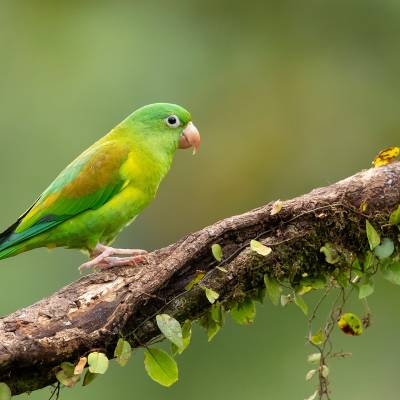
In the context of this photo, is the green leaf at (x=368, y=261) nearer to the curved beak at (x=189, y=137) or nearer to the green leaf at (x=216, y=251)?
the green leaf at (x=216, y=251)

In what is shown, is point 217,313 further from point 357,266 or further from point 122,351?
point 357,266

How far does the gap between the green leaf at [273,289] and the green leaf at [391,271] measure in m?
0.53

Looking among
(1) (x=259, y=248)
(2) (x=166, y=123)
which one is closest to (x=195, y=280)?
(1) (x=259, y=248)

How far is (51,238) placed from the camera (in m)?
5.15

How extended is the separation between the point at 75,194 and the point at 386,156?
1.92m

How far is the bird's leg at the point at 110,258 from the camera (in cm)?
421

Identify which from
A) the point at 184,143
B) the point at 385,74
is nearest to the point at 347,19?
the point at 385,74

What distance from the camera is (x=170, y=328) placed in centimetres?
371

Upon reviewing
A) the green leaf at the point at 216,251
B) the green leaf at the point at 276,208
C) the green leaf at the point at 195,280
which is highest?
the green leaf at the point at 276,208

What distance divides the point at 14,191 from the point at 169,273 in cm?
531

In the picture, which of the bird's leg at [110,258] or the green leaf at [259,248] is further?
the bird's leg at [110,258]

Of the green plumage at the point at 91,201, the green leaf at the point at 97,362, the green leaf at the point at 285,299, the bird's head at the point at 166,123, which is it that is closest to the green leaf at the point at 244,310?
the green leaf at the point at 285,299

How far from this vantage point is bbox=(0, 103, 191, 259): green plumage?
5090mm

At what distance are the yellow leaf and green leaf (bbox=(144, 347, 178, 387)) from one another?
1.52 metres
